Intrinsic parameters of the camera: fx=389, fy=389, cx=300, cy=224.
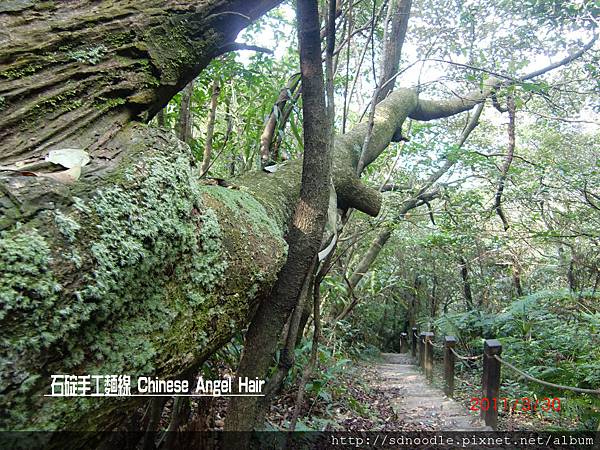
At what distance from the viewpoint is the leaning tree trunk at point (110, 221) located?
845 millimetres

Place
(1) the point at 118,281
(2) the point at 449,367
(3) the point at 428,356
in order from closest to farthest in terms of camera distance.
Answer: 1. (1) the point at 118,281
2. (2) the point at 449,367
3. (3) the point at 428,356

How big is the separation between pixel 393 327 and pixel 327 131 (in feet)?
52.2

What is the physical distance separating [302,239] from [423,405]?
4.83 metres

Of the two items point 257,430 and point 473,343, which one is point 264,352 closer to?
point 257,430

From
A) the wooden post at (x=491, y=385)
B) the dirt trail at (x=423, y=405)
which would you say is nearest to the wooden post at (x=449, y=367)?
the dirt trail at (x=423, y=405)

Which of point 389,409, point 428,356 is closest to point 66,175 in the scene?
→ point 389,409

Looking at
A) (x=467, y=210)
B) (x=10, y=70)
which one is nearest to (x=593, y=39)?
(x=467, y=210)

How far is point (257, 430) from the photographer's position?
→ 2566 mm

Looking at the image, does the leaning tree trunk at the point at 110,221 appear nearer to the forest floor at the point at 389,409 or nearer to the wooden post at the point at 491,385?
the forest floor at the point at 389,409

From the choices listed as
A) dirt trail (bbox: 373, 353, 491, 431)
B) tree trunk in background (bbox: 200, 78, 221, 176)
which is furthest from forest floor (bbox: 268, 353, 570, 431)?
tree trunk in background (bbox: 200, 78, 221, 176)

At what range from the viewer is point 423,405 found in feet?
18.8

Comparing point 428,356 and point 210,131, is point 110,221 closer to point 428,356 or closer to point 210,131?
point 210,131

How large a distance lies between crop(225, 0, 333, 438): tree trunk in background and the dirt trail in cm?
337

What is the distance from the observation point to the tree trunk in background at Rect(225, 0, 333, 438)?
75.9 inches
